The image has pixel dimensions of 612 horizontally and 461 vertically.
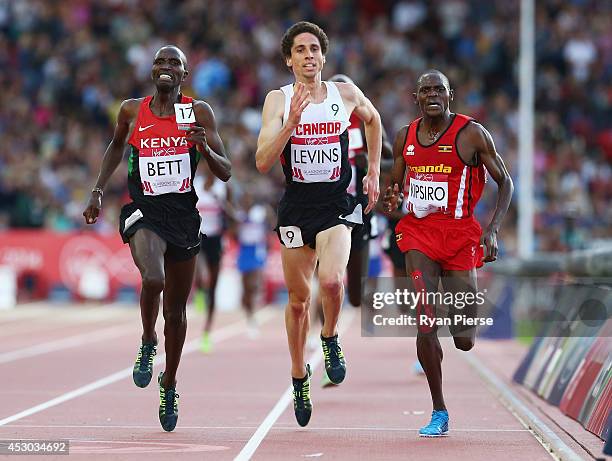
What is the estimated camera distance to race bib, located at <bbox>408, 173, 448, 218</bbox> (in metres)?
9.45

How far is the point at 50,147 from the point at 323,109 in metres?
21.9

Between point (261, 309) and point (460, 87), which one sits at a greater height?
point (460, 87)

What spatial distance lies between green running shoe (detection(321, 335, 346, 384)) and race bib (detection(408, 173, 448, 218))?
1.05m

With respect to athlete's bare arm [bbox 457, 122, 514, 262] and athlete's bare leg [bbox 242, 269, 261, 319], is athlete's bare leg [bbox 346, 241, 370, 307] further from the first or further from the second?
athlete's bare leg [bbox 242, 269, 261, 319]

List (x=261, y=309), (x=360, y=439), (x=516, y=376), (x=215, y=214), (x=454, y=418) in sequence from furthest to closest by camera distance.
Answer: (x=261, y=309)
(x=215, y=214)
(x=516, y=376)
(x=454, y=418)
(x=360, y=439)

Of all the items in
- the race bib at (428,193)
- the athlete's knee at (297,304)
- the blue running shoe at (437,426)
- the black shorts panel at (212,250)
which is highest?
the race bib at (428,193)

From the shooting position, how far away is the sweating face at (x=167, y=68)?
9.28m

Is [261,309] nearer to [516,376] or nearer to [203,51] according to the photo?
[203,51]

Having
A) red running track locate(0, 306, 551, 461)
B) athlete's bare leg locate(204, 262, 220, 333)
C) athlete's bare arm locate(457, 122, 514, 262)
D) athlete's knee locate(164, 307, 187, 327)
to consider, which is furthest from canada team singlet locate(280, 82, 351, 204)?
athlete's bare leg locate(204, 262, 220, 333)

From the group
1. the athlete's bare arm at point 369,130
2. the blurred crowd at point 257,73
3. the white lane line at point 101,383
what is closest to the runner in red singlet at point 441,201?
the athlete's bare arm at point 369,130

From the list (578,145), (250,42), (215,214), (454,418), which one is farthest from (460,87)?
(454,418)

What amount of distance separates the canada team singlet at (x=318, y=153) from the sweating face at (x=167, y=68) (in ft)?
2.36

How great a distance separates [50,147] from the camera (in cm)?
3069

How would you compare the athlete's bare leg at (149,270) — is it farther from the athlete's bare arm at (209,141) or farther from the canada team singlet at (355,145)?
the canada team singlet at (355,145)
